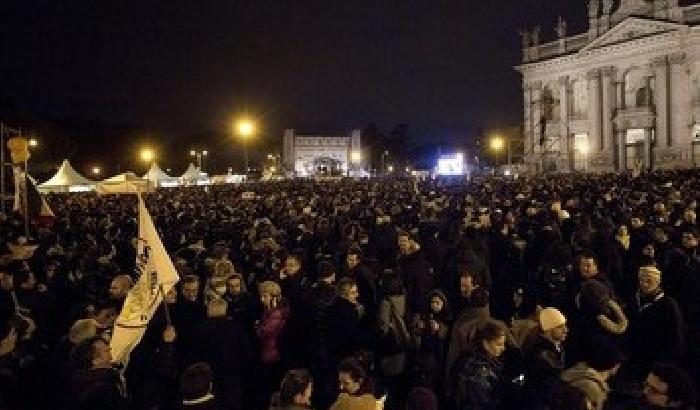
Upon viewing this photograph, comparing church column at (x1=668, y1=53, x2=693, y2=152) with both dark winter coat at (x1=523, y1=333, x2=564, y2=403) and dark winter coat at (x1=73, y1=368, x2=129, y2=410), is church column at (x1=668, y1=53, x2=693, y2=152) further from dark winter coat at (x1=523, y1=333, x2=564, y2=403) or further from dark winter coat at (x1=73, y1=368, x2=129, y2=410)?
dark winter coat at (x1=73, y1=368, x2=129, y2=410)

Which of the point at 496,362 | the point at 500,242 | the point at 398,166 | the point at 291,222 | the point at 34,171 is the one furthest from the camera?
the point at 398,166

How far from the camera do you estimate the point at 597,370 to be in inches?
194

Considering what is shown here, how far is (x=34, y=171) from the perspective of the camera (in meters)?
69.2

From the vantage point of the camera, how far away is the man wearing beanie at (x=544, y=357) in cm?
535

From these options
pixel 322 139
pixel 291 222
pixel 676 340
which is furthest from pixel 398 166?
pixel 676 340

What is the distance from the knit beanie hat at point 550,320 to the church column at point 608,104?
61.7m

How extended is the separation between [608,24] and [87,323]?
6532 cm

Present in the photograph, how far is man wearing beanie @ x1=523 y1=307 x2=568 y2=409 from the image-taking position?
5352mm

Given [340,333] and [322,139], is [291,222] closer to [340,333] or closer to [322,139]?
[340,333]

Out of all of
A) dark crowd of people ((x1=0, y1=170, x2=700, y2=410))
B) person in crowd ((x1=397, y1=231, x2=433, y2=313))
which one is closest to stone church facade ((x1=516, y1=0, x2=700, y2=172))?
dark crowd of people ((x1=0, y1=170, x2=700, y2=410))

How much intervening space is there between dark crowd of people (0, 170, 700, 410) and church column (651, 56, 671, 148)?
51496 millimetres

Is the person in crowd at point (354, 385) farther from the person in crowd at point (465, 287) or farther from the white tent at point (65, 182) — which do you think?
the white tent at point (65, 182)

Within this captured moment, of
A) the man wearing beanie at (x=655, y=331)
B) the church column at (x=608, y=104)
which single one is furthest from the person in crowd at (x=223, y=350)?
the church column at (x=608, y=104)

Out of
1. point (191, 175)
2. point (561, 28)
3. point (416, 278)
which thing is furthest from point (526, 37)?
point (416, 278)
